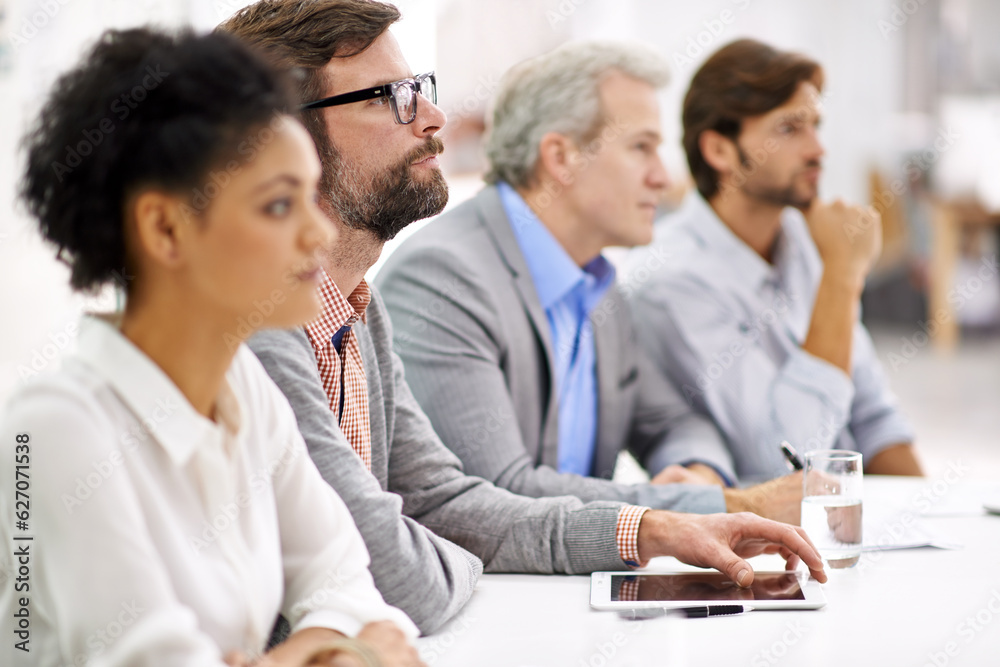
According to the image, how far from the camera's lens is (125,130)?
67 centimetres

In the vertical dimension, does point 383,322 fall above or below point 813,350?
above

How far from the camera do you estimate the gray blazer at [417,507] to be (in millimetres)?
1009

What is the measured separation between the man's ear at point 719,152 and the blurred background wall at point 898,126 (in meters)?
1.17

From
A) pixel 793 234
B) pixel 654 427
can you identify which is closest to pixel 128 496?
pixel 654 427

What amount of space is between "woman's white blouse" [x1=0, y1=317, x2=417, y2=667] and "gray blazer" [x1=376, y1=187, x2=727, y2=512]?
2.30ft

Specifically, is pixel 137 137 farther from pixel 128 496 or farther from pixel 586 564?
pixel 586 564

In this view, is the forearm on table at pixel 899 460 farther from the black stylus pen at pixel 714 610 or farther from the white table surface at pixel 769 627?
the black stylus pen at pixel 714 610

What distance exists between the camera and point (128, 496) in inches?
25.9

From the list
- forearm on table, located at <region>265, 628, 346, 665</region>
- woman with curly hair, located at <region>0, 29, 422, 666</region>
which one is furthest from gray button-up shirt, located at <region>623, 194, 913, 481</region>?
woman with curly hair, located at <region>0, 29, 422, 666</region>

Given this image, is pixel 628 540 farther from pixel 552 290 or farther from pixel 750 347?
pixel 750 347

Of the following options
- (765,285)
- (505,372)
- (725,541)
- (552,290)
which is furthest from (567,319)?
(725,541)

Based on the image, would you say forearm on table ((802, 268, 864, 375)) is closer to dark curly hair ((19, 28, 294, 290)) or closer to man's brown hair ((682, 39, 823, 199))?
man's brown hair ((682, 39, 823, 199))

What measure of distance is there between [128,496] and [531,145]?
1456 millimetres

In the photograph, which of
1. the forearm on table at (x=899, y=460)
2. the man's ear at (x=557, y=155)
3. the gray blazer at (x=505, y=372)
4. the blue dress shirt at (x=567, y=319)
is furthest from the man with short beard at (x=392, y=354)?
the forearm on table at (x=899, y=460)
